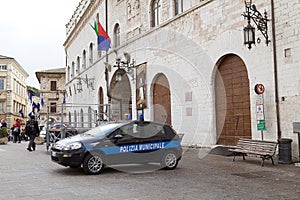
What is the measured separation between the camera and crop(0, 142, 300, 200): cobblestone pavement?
260 inches

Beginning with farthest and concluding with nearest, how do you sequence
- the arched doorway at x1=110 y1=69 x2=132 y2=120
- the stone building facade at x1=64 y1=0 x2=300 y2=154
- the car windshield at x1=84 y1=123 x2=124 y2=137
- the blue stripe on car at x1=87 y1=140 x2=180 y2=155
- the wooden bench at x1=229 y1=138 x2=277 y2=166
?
1. the arched doorway at x1=110 y1=69 x2=132 y2=120
2. the stone building facade at x1=64 y1=0 x2=300 y2=154
3. the wooden bench at x1=229 y1=138 x2=277 y2=166
4. the car windshield at x1=84 y1=123 x2=124 y2=137
5. the blue stripe on car at x1=87 y1=140 x2=180 y2=155

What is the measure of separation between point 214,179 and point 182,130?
29.0 feet

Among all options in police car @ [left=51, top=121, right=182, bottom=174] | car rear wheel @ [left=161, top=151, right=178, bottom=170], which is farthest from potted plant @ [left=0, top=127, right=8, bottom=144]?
car rear wheel @ [left=161, top=151, right=178, bottom=170]

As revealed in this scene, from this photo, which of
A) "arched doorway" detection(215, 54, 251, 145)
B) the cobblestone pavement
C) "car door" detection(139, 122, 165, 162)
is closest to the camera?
the cobblestone pavement

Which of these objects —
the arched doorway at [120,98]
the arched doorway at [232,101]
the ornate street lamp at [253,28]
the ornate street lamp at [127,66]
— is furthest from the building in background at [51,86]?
the ornate street lamp at [253,28]

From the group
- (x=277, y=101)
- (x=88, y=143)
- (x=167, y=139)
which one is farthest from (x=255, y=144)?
(x=88, y=143)

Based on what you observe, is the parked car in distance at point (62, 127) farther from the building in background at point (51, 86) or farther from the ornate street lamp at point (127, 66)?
the building in background at point (51, 86)

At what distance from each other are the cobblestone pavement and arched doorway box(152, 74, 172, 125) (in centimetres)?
785

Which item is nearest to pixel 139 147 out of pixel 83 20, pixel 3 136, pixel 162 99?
pixel 162 99

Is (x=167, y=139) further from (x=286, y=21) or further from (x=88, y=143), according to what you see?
(x=286, y=21)

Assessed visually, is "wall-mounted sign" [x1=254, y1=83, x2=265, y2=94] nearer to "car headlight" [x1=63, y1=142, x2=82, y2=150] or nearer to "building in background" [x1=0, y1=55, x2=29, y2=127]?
"car headlight" [x1=63, y1=142, x2=82, y2=150]

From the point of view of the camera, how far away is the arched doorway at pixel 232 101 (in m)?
13.5

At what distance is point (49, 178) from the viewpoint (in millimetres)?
8445

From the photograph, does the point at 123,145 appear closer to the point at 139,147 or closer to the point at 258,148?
the point at 139,147
